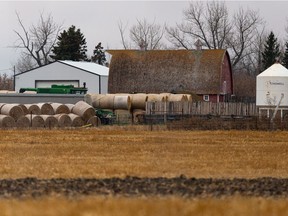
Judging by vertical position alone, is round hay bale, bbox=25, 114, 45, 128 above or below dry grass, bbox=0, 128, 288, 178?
above

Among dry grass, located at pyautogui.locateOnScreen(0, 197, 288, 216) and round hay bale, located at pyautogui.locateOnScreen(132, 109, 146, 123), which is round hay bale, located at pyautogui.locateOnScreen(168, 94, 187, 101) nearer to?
round hay bale, located at pyautogui.locateOnScreen(132, 109, 146, 123)

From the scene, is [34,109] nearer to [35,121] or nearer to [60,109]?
[60,109]

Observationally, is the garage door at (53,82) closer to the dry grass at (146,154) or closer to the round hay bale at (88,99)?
the round hay bale at (88,99)

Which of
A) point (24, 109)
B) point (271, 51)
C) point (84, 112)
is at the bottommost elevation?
point (84, 112)

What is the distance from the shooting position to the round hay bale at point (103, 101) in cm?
6291

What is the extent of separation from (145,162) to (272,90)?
101 ft

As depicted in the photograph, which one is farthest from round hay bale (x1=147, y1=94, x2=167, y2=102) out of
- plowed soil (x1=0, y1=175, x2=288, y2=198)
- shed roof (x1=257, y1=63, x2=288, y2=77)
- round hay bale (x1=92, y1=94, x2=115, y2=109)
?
plowed soil (x1=0, y1=175, x2=288, y2=198)

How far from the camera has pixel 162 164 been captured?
2417 cm

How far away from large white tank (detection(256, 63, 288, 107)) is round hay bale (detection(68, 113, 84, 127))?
13.8m

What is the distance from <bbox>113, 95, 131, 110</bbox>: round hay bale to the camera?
62.4 m

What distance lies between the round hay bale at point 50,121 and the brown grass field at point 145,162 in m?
6.33

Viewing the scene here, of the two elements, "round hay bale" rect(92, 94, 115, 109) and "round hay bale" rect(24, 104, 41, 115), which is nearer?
"round hay bale" rect(24, 104, 41, 115)

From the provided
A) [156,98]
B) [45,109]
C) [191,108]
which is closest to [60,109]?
[45,109]

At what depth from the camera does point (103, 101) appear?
209 ft
